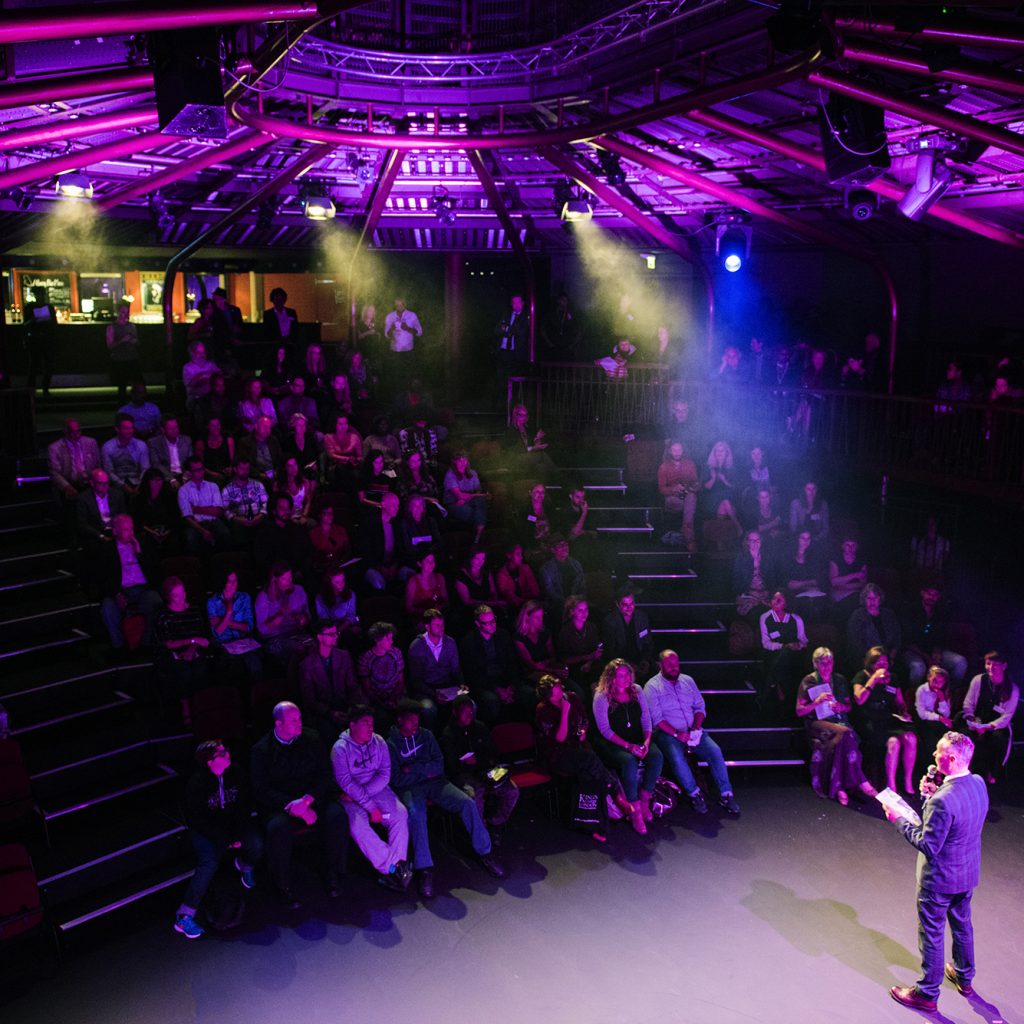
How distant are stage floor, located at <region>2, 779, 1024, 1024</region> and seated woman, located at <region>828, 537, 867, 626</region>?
275 centimetres

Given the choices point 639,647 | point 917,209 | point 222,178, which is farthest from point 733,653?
point 222,178

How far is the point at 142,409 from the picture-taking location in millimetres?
10719

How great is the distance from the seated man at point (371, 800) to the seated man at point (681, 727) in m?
2.26

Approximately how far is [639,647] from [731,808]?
5.46ft

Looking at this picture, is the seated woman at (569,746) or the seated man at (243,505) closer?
the seated woman at (569,746)

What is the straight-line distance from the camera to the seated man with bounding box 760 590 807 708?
355 inches

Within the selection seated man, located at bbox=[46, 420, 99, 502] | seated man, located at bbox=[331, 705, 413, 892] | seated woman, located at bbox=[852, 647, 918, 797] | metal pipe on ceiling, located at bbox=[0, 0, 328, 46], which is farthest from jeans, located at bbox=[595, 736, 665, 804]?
metal pipe on ceiling, located at bbox=[0, 0, 328, 46]

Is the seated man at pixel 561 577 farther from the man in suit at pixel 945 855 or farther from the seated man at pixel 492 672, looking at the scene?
the man in suit at pixel 945 855

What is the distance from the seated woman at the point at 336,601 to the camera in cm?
852

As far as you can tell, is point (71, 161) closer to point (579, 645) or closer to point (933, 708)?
point (579, 645)

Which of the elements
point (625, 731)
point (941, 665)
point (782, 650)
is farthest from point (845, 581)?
point (625, 731)

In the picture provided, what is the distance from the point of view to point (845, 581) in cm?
1025

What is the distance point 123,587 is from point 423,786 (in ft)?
10.3

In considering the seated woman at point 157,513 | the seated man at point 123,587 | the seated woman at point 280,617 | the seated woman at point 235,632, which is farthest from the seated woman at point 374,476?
the seated man at point 123,587
